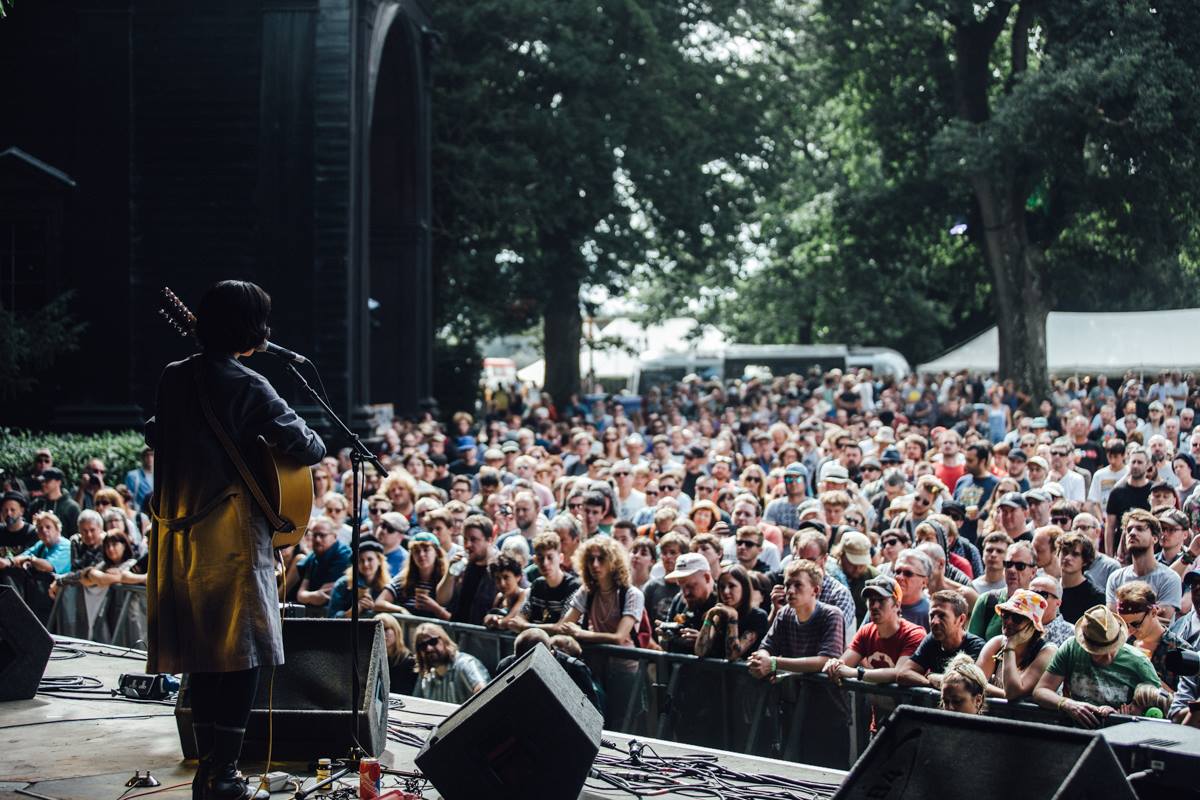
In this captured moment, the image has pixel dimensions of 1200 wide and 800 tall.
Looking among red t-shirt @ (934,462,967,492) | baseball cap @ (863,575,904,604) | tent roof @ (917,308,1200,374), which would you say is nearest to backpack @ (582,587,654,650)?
baseball cap @ (863,575,904,604)

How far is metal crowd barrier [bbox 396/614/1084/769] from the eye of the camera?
27.0 feet

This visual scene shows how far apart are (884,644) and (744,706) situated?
0.87m

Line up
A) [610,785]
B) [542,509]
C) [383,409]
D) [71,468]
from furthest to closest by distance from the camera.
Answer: [383,409]
[71,468]
[542,509]
[610,785]

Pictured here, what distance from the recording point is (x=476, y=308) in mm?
36125

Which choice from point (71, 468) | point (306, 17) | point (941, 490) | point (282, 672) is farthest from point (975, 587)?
point (306, 17)

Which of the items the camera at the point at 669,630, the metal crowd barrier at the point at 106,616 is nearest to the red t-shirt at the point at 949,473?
the camera at the point at 669,630

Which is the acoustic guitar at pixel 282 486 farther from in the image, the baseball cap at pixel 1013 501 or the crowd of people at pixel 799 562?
the baseball cap at pixel 1013 501

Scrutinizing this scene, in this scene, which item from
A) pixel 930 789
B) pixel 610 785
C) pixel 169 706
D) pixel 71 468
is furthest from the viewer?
pixel 71 468

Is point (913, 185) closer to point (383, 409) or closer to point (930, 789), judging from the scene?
point (383, 409)

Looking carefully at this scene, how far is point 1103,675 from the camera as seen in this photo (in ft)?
25.2

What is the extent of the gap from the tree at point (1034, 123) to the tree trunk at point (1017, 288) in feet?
0.10

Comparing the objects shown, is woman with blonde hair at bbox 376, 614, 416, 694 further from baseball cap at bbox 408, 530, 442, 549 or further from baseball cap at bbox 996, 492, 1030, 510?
baseball cap at bbox 996, 492, 1030, 510

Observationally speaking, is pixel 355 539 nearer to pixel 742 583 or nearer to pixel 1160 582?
pixel 742 583

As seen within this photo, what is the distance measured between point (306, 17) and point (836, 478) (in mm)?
11731
